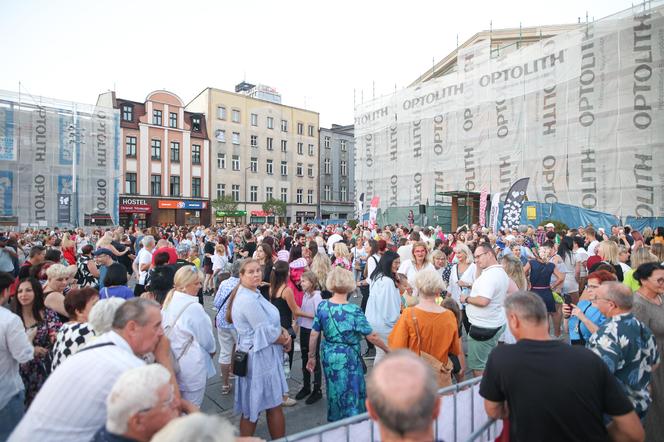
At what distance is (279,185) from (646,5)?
3406 cm

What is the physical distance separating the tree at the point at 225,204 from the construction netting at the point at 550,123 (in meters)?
16.1

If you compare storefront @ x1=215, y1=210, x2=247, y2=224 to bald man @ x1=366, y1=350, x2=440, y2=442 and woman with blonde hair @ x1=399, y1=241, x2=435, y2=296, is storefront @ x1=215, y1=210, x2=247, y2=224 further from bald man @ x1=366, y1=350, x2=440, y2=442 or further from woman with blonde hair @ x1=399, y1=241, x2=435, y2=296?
bald man @ x1=366, y1=350, x2=440, y2=442

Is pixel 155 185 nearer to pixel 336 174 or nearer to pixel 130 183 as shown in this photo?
pixel 130 183

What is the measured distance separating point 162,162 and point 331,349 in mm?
35362

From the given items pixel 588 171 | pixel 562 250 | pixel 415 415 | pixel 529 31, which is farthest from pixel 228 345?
pixel 529 31

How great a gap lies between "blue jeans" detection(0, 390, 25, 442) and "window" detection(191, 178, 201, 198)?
117 feet

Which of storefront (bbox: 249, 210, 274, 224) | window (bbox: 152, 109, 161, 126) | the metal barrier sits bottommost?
the metal barrier

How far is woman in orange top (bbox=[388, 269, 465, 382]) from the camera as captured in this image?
127 inches

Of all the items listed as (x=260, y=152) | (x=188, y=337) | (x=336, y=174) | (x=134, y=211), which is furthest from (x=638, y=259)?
(x=336, y=174)

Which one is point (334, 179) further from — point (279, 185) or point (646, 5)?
point (646, 5)

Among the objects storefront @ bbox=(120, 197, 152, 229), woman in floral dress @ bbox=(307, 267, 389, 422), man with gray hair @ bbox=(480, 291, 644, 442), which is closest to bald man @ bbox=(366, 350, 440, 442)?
man with gray hair @ bbox=(480, 291, 644, 442)

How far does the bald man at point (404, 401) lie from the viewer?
53.6 inches

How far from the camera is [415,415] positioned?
1.36m

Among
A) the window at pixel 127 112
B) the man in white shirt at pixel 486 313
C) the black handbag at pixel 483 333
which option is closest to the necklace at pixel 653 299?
the man in white shirt at pixel 486 313
